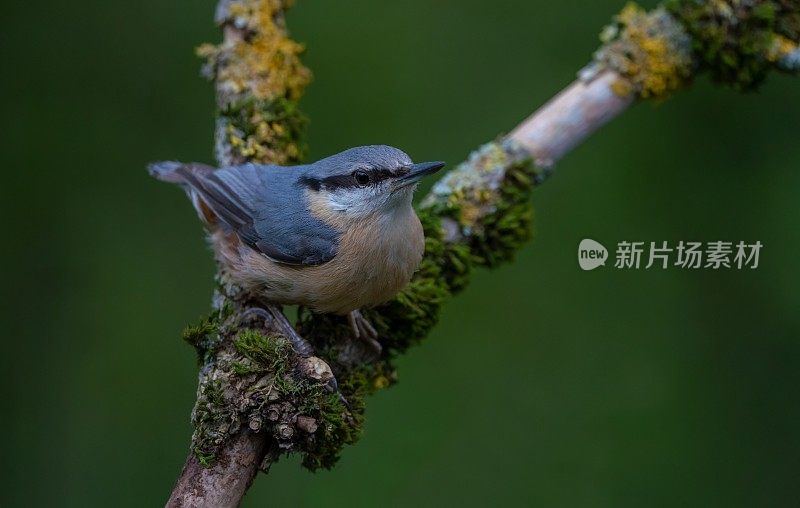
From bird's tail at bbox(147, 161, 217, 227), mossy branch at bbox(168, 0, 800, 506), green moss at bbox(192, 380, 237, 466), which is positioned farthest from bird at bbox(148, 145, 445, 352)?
green moss at bbox(192, 380, 237, 466)

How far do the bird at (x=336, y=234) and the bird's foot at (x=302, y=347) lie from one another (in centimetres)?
5

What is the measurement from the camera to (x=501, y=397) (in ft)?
12.8

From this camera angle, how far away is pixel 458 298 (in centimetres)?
414

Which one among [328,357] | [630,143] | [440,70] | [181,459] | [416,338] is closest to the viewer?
[328,357]

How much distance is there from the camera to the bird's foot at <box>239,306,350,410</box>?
7.39 feet

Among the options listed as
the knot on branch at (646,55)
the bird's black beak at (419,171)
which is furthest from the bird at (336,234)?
the knot on branch at (646,55)

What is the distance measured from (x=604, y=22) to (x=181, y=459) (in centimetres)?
277

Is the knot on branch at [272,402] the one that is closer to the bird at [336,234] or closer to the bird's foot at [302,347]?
the bird's foot at [302,347]

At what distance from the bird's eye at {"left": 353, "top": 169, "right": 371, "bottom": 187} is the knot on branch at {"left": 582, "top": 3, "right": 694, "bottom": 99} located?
1.12 metres

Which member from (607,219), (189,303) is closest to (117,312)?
(189,303)

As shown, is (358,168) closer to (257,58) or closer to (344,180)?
(344,180)

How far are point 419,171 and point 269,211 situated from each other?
547 millimetres

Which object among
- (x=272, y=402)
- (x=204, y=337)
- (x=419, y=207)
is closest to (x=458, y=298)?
(x=419, y=207)

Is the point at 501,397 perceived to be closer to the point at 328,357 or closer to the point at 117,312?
the point at 328,357
